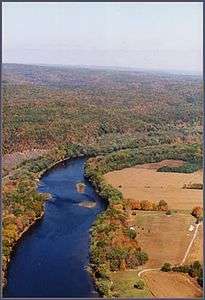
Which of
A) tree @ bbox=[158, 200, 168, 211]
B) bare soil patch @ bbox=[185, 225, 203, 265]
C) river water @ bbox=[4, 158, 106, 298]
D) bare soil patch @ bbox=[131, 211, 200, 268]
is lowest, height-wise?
river water @ bbox=[4, 158, 106, 298]

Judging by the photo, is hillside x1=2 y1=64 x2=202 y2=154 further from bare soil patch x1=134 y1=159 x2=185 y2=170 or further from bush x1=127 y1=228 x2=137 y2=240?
bush x1=127 y1=228 x2=137 y2=240

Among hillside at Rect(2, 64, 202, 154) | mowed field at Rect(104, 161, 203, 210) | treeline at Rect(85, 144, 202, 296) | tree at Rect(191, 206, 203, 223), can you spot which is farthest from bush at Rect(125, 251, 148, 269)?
hillside at Rect(2, 64, 202, 154)

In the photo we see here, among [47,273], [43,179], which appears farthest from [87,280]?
[43,179]

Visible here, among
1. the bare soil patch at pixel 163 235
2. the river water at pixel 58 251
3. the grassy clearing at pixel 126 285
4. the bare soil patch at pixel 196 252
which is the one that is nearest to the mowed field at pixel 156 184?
the bare soil patch at pixel 163 235

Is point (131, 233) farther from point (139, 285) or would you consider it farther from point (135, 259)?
point (139, 285)

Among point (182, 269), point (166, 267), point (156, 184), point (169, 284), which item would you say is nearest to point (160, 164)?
point (156, 184)
